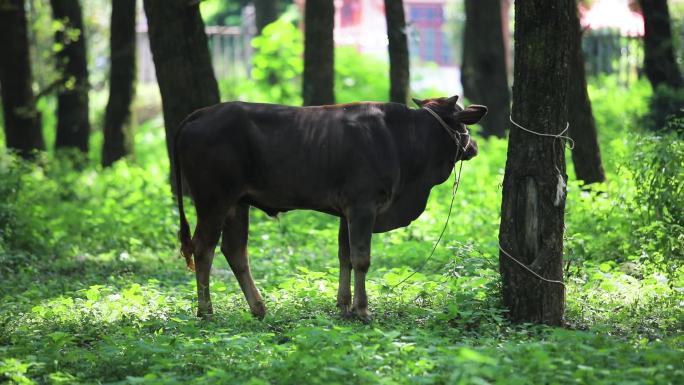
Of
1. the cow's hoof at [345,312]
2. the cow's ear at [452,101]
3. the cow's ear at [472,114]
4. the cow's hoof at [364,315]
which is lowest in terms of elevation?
the cow's hoof at [345,312]

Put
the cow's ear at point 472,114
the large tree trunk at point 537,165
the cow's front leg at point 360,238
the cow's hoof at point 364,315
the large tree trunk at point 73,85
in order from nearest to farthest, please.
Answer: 1. the large tree trunk at point 537,165
2. the cow's hoof at point 364,315
3. the cow's front leg at point 360,238
4. the cow's ear at point 472,114
5. the large tree trunk at point 73,85

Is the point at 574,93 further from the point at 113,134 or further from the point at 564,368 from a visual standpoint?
the point at 113,134

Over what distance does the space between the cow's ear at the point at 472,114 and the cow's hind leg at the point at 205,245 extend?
2.39 meters

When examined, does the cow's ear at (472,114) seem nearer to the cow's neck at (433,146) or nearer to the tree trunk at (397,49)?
the cow's neck at (433,146)

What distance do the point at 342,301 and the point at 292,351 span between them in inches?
90.9

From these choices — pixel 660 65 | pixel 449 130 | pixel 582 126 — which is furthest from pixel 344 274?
pixel 660 65

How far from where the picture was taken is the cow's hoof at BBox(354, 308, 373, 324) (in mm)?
9560

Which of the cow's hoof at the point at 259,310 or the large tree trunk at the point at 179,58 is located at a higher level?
the large tree trunk at the point at 179,58

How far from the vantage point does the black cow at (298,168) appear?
32.5 ft

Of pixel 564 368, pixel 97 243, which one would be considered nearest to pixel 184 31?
pixel 97 243

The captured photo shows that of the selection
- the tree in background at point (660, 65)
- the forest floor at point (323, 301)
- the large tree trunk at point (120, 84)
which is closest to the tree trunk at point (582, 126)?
the forest floor at point (323, 301)

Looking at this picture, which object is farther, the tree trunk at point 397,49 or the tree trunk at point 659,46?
the tree trunk at point 659,46

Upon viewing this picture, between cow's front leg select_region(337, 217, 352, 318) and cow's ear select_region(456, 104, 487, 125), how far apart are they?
1.46 m

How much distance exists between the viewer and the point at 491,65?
22.6m
